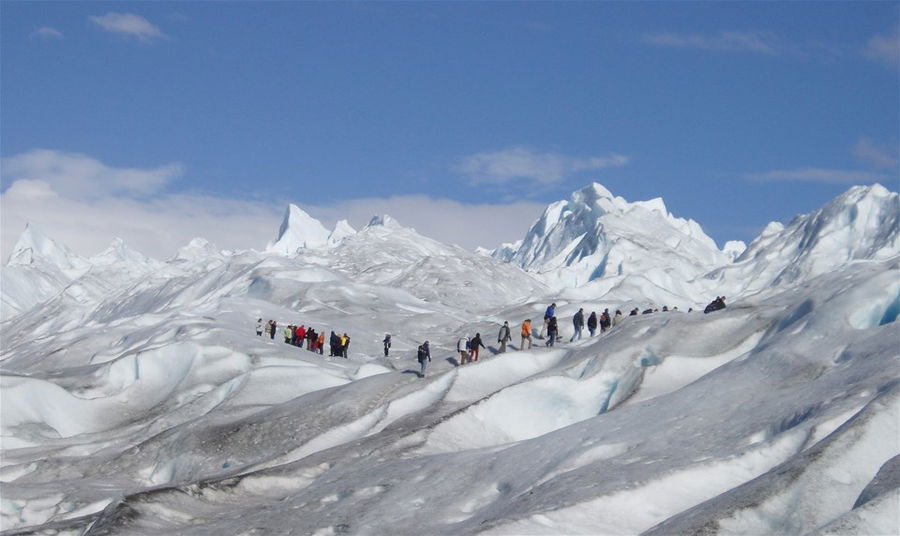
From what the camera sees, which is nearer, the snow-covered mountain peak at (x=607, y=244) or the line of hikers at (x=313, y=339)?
the line of hikers at (x=313, y=339)

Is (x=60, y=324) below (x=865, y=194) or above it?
below

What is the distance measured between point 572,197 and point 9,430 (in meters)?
139

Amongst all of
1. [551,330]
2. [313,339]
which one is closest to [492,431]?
[551,330]

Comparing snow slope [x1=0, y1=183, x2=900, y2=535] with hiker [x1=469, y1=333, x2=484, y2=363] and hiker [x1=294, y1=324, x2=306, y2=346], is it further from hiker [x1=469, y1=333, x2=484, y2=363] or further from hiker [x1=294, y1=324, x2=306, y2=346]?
hiker [x1=294, y1=324, x2=306, y2=346]

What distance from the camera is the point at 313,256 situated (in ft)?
432

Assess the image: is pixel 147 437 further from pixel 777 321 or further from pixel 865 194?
pixel 865 194

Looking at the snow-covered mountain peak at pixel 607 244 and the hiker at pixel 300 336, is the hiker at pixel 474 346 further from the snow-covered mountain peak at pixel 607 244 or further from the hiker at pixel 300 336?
the snow-covered mountain peak at pixel 607 244

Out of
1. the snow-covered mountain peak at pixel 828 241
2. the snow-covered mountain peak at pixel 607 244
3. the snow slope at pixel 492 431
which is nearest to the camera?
the snow slope at pixel 492 431

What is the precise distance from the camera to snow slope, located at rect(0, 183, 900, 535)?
1432 cm

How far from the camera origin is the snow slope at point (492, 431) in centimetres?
1432

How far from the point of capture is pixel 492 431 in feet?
78.1

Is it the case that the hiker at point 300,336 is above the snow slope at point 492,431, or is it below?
above

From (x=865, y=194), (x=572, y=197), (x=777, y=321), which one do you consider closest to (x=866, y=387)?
(x=777, y=321)

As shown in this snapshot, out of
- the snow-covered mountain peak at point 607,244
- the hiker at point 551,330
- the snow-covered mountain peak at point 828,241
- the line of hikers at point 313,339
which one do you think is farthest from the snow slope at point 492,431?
the snow-covered mountain peak at point 828,241
